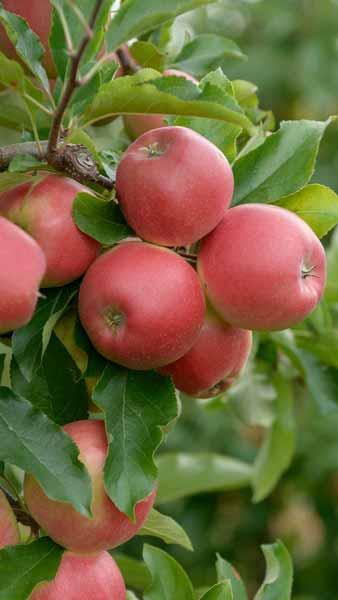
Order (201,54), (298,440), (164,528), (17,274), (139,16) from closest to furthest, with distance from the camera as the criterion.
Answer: (17,274) < (139,16) < (164,528) < (201,54) < (298,440)

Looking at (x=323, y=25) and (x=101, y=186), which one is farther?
(x=323, y=25)

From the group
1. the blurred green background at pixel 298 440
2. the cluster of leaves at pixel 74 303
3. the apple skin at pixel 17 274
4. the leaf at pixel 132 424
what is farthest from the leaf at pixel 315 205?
the blurred green background at pixel 298 440

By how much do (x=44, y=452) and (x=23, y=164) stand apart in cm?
27

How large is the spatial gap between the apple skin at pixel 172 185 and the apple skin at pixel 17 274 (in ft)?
0.46

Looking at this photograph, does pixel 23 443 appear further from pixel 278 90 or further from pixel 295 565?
pixel 278 90

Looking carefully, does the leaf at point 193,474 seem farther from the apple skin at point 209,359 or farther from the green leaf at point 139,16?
the green leaf at point 139,16

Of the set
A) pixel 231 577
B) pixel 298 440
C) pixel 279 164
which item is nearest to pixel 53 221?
pixel 279 164

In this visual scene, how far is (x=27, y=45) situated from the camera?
3.41 ft

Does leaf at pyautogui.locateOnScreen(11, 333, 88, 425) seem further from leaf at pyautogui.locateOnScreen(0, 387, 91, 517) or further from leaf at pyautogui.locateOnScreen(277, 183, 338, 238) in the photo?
leaf at pyautogui.locateOnScreen(277, 183, 338, 238)

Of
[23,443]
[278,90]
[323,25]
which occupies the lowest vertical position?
[278,90]

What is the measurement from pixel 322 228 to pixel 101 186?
0.25 metres

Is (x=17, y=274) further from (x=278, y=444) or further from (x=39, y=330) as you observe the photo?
(x=278, y=444)

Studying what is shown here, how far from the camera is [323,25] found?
→ 3256 millimetres

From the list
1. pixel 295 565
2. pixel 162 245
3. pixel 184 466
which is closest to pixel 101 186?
pixel 162 245
